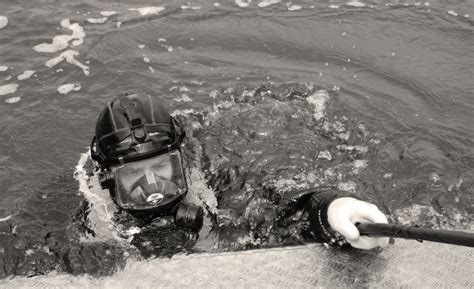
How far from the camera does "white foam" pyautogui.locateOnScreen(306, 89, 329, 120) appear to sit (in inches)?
245

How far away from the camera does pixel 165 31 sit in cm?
783

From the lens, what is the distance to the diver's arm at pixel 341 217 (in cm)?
362

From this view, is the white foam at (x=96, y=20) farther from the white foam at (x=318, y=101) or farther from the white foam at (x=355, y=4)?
the white foam at (x=355, y=4)

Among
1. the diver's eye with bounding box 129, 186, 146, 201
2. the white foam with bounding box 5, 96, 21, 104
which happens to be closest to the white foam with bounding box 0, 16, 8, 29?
the white foam with bounding box 5, 96, 21, 104

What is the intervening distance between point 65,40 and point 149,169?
4.17m

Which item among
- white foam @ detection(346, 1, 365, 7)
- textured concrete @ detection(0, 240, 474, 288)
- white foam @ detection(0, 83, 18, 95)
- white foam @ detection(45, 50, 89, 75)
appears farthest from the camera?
white foam @ detection(346, 1, 365, 7)

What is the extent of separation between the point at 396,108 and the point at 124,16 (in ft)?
14.4

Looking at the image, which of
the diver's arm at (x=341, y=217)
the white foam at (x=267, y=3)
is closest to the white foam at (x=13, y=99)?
the white foam at (x=267, y=3)

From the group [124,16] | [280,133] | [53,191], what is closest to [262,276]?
[280,133]

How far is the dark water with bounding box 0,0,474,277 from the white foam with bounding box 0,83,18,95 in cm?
3

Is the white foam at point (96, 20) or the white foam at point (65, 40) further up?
the white foam at point (96, 20)

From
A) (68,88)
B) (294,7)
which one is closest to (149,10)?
(68,88)

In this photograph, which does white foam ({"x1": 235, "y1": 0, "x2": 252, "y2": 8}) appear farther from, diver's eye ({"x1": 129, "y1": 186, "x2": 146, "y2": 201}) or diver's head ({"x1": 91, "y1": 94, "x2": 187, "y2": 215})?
diver's eye ({"x1": 129, "y1": 186, "x2": 146, "y2": 201})

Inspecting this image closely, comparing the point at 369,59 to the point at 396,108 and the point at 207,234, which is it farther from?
the point at 207,234
